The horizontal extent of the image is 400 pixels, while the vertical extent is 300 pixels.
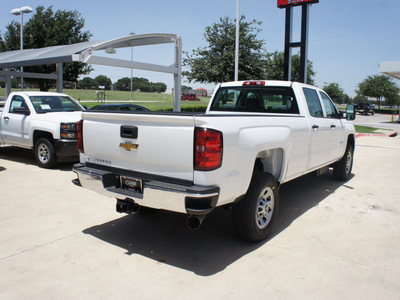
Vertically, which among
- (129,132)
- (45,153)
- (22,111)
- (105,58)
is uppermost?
(105,58)

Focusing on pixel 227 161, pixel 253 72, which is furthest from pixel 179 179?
pixel 253 72

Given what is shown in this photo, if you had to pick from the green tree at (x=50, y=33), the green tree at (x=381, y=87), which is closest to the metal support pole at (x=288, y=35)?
the green tree at (x=50, y=33)

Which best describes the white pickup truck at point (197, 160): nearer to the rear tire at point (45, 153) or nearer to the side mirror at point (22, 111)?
the rear tire at point (45, 153)

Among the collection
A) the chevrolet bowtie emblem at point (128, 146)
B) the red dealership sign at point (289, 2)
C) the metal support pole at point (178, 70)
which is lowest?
the chevrolet bowtie emblem at point (128, 146)

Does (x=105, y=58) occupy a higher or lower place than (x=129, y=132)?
higher

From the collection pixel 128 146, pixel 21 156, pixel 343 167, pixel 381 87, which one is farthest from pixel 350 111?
pixel 381 87

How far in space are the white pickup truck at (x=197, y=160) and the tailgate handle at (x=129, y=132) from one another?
11 millimetres

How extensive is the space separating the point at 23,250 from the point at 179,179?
1.96 metres

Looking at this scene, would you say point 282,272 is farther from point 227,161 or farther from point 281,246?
point 227,161

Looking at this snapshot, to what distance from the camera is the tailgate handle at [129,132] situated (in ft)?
12.2

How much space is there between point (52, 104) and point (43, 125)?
3.42 ft

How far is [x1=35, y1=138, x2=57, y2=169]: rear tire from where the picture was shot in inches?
320

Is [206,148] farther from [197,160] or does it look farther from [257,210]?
[257,210]

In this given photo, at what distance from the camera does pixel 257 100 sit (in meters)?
5.70
